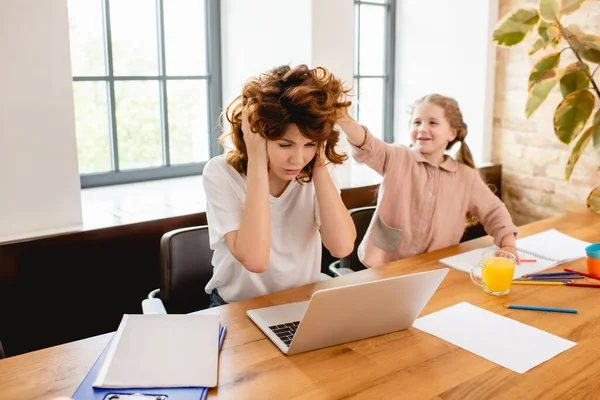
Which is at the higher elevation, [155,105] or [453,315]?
[155,105]

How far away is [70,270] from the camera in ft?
6.69

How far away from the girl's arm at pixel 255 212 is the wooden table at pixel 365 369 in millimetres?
157

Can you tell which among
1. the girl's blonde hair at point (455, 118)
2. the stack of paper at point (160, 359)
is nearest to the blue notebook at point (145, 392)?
the stack of paper at point (160, 359)

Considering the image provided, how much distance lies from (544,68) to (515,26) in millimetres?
220

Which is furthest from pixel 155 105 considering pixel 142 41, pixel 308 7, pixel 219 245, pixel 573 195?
pixel 573 195

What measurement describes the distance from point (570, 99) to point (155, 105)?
184 cm

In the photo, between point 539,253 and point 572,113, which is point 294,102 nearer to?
point 539,253

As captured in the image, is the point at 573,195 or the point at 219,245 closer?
the point at 219,245

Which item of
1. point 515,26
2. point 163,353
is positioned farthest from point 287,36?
point 163,353

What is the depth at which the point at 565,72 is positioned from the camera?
2.54 m

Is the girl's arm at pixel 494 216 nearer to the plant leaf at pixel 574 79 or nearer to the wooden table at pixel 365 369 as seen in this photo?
the wooden table at pixel 365 369

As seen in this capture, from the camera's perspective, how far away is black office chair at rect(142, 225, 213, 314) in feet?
5.91

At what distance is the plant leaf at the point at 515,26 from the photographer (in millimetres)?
2525

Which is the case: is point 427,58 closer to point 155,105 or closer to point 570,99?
point 570,99
